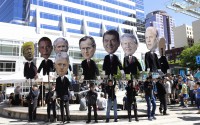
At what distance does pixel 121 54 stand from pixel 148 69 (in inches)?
1820

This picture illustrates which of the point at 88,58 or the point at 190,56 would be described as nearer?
the point at 88,58

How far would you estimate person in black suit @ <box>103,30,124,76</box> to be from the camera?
42.7ft

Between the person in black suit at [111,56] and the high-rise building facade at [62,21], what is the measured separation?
3273 cm

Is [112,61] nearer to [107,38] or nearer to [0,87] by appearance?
[107,38]

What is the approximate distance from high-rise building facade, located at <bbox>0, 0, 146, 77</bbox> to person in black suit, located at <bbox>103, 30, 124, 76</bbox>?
32.7 metres

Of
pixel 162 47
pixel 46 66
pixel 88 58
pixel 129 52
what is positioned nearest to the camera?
pixel 129 52

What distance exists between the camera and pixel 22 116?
47.5ft

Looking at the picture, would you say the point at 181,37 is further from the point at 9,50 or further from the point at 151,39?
the point at 151,39

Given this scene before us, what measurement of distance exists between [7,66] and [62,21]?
21372 millimetres

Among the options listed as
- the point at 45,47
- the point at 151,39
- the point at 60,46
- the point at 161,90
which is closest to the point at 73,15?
the point at 45,47

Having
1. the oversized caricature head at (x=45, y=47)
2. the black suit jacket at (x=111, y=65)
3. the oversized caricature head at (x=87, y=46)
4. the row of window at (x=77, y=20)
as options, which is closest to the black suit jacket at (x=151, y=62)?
the black suit jacket at (x=111, y=65)

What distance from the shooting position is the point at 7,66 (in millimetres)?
43188

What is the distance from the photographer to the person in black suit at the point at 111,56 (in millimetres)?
13003

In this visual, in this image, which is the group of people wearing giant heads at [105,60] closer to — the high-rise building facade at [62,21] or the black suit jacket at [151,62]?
the black suit jacket at [151,62]
